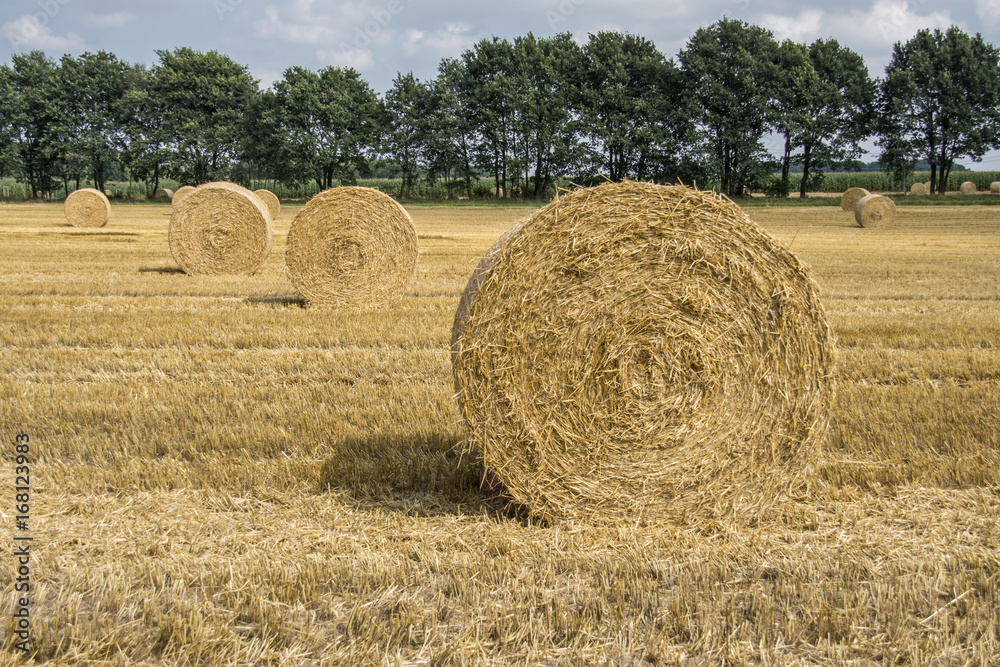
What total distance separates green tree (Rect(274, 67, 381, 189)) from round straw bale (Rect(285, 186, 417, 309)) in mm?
41392

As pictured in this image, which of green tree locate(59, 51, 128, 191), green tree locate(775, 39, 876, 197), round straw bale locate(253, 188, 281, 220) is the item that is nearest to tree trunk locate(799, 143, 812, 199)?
green tree locate(775, 39, 876, 197)

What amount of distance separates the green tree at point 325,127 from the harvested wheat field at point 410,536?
44.6 m

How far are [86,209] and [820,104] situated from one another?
4259cm

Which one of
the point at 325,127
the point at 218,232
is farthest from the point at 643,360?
the point at 325,127

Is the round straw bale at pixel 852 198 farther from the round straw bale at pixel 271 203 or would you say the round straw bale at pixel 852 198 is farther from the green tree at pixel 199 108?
the green tree at pixel 199 108

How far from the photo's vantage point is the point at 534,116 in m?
50.6

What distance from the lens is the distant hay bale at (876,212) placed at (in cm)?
2708

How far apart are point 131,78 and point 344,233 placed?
52866 mm

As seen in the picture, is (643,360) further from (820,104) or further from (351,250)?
(820,104)

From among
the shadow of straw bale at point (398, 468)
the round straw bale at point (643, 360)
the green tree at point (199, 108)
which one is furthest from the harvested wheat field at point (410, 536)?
the green tree at point (199, 108)

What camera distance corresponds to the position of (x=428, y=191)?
52.1 metres

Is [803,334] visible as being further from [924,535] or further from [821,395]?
[924,535]

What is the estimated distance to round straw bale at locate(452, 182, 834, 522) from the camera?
150 inches

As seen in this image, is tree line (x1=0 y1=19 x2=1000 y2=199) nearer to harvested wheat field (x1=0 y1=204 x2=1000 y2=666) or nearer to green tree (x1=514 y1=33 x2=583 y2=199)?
green tree (x1=514 y1=33 x2=583 y2=199)
